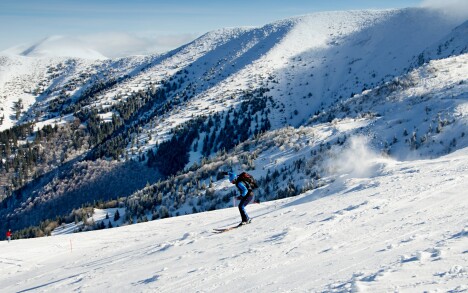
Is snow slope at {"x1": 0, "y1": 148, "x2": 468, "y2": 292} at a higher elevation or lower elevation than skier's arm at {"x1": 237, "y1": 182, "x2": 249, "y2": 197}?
lower

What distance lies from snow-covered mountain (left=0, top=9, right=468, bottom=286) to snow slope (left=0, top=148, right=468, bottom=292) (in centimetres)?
8

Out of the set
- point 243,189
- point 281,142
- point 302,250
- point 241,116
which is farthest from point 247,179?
point 241,116

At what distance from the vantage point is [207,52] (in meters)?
167

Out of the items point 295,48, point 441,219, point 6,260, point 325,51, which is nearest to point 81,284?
point 6,260

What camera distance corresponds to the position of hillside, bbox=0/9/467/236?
3728 cm

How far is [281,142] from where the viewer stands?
4378 centimetres

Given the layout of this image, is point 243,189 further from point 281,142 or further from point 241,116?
point 241,116

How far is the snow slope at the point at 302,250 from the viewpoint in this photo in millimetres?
7164

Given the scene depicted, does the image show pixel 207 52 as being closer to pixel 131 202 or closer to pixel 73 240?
pixel 131 202

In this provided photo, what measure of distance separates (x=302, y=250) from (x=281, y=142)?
34400 millimetres

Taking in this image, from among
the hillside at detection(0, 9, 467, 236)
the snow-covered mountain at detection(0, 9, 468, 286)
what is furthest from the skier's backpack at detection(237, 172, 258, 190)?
the hillside at detection(0, 9, 467, 236)

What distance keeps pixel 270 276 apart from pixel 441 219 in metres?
4.72

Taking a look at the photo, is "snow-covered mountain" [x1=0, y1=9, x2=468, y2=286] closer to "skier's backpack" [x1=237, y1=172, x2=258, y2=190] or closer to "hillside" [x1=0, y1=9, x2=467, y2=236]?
"hillside" [x1=0, y1=9, x2=467, y2=236]

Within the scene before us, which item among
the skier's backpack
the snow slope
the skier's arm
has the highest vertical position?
the skier's backpack
